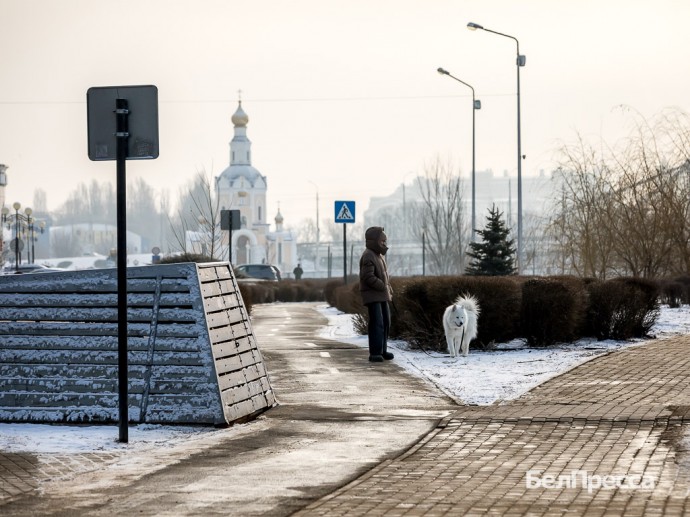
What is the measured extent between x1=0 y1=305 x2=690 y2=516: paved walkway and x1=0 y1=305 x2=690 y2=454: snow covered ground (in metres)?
0.42

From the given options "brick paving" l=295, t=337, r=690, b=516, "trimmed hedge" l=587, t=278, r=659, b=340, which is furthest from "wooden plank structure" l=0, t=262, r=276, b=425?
"trimmed hedge" l=587, t=278, r=659, b=340

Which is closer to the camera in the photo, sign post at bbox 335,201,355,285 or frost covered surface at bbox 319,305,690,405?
frost covered surface at bbox 319,305,690,405

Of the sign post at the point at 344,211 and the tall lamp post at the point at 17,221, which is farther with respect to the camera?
the tall lamp post at the point at 17,221

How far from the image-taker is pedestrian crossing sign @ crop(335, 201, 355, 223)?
2806cm

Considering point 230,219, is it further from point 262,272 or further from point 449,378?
point 262,272

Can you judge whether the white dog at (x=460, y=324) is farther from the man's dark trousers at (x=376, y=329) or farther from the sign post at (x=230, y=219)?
the sign post at (x=230, y=219)

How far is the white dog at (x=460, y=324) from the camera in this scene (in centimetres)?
1695

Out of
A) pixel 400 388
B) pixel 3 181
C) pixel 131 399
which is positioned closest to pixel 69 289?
pixel 131 399

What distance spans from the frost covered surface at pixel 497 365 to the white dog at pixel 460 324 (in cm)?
19

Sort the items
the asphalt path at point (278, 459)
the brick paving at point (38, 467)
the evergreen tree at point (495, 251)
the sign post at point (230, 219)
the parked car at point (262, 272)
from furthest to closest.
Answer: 1. the parked car at point (262, 272)
2. the evergreen tree at point (495, 251)
3. the sign post at point (230, 219)
4. the brick paving at point (38, 467)
5. the asphalt path at point (278, 459)

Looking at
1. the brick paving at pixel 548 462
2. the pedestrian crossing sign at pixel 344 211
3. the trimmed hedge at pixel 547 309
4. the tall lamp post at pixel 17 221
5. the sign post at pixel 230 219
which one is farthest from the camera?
the tall lamp post at pixel 17 221

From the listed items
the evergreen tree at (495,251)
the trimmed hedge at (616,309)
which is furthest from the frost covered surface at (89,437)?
the evergreen tree at (495,251)

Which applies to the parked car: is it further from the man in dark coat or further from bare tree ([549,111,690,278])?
the man in dark coat

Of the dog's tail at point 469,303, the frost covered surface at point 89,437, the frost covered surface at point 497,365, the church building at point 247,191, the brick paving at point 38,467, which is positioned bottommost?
the brick paving at point 38,467
